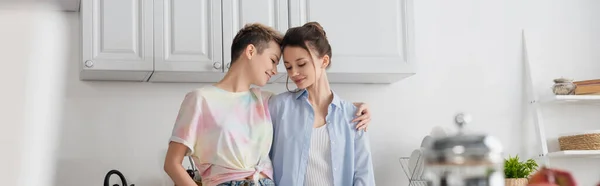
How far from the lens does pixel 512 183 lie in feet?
10.5

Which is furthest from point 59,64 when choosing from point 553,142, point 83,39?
point 553,142

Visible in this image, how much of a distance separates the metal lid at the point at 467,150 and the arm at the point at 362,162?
6.45ft

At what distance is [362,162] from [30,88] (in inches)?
53.7

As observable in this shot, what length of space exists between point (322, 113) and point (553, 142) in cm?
142

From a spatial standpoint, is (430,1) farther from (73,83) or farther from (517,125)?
(73,83)

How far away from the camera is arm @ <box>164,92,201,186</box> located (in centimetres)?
245

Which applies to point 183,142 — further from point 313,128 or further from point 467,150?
point 467,150

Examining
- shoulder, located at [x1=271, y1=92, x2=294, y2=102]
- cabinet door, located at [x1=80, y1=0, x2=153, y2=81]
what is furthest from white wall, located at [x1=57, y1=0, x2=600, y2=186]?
shoulder, located at [x1=271, y1=92, x2=294, y2=102]

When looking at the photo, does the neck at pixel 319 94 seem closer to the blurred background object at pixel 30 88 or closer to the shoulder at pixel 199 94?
the shoulder at pixel 199 94

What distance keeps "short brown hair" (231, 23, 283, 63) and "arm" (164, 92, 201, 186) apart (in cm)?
23

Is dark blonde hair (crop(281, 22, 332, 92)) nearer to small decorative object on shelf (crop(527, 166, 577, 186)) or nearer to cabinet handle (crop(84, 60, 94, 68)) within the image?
cabinet handle (crop(84, 60, 94, 68))

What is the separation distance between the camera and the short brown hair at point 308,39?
258 centimetres

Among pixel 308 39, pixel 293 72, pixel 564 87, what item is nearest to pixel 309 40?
pixel 308 39

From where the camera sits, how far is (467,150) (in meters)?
0.75
